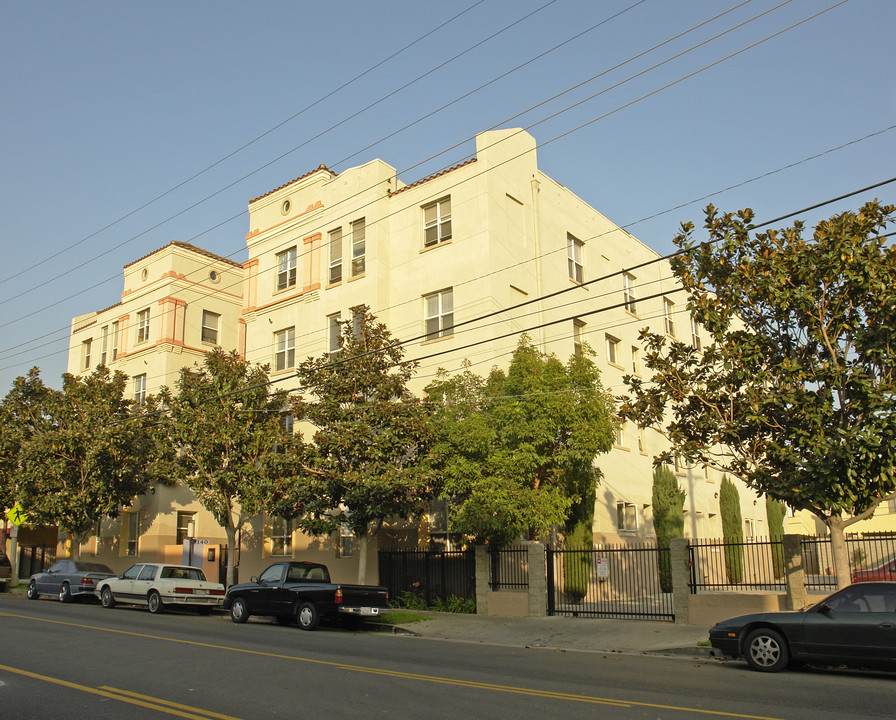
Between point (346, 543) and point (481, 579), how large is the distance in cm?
693

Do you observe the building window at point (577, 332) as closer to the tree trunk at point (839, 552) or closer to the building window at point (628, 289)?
the building window at point (628, 289)

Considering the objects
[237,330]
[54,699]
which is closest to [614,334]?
[237,330]

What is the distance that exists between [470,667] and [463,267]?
1553cm

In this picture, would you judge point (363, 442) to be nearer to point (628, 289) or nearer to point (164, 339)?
point (628, 289)

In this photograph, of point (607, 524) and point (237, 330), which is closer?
point (607, 524)

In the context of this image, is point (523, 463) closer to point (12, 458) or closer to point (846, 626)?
point (846, 626)

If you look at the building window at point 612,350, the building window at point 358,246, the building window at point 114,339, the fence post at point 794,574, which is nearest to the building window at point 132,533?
the building window at point 114,339

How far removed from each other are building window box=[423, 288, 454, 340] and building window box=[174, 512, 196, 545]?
15471 mm

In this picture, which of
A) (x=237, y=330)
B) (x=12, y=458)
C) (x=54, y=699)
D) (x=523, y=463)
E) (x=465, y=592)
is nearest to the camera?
(x=54, y=699)

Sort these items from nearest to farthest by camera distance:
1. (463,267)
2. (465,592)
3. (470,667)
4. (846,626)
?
(846,626), (470,667), (465,592), (463,267)

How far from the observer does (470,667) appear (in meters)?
12.0

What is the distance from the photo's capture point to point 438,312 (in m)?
26.1

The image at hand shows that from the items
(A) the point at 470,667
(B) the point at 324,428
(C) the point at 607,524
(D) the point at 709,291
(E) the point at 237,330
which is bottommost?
(A) the point at 470,667

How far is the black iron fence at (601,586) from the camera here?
779 inches
